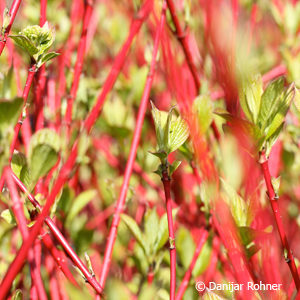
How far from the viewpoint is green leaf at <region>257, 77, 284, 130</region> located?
41 centimetres

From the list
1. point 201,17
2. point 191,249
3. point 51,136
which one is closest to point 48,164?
point 51,136

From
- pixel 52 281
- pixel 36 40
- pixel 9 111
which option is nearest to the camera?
pixel 9 111

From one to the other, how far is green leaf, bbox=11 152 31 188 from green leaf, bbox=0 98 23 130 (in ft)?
0.27

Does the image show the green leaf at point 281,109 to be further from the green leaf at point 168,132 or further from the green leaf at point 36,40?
the green leaf at point 36,40

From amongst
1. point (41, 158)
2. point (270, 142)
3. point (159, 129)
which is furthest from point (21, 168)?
point (270, 142)

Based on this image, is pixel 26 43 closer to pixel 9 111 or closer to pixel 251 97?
pixel 9 111

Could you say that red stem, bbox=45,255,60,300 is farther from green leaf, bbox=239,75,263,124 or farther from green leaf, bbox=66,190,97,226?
green leaf, bbox=239,75,263,124

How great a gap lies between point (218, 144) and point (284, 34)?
1.10 ft

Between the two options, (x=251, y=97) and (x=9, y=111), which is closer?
(x=9, y=111)

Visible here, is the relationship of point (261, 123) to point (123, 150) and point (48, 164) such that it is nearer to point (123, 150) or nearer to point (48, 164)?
point (48, 164)

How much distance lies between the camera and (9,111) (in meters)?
0.32

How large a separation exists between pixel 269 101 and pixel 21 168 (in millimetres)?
243

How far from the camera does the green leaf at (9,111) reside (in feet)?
1.03

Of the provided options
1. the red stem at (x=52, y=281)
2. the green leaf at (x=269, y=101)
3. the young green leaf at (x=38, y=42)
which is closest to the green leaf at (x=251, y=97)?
the green leaf at (x=269, y=101)
